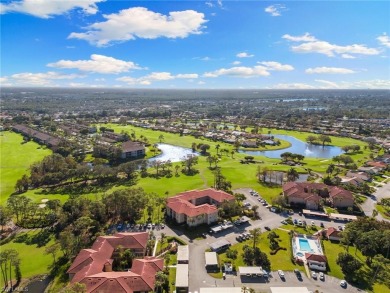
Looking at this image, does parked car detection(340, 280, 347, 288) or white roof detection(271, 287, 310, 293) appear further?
parked car detection(340, 280, 347, 288)

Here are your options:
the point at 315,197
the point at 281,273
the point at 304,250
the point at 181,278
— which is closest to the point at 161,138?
the point at 315,197

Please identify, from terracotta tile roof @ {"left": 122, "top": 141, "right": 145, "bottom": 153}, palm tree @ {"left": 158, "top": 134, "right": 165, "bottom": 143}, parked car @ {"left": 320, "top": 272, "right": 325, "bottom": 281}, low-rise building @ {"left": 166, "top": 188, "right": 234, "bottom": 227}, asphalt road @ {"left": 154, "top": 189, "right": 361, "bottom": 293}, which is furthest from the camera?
palm tree @ {"left": 158, "top": 134, "right": 165, "bottom": 143}

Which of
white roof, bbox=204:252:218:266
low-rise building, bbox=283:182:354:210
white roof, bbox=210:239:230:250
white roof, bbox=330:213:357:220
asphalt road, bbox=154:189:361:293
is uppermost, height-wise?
low-rise building, bbox=283:182:354:210

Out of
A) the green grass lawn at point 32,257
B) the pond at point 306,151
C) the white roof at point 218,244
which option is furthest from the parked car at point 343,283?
the pond at point 306,151

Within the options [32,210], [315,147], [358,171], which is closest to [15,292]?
[32,210]

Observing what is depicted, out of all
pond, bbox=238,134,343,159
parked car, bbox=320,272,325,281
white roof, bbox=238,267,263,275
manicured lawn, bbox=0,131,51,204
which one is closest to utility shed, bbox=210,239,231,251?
white roof, bbox=238,267,263,275

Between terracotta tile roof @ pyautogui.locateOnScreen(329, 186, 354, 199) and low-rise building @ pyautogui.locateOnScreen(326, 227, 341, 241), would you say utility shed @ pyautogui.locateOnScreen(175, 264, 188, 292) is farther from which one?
terracotta tile roof @ pyautogui.locateOnScreen(329, 186, 354, 199)

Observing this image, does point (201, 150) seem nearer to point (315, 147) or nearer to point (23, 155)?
point (315, 147)

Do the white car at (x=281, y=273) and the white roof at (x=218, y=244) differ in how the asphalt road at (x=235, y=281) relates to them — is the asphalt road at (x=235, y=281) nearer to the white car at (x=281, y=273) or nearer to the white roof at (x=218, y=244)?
the white car at (x=281, y=273)
